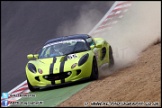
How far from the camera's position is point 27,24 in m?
24.4

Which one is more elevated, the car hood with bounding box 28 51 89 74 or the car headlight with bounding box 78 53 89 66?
the car headlight with bounding box 78 53 89 66

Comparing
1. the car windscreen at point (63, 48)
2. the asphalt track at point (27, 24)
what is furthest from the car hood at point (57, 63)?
the asphalt track at point (27, 24)

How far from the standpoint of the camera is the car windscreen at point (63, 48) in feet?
49.2

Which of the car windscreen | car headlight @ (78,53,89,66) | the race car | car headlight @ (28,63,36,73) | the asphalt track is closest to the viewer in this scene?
the race car

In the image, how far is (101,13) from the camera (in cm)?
2577

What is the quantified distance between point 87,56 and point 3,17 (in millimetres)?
11665

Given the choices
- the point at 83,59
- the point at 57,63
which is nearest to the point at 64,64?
the point at 57,63

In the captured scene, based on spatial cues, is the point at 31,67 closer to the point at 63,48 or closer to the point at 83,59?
the point at 63,48

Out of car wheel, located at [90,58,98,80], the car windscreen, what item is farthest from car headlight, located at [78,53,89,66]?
the car windscreen

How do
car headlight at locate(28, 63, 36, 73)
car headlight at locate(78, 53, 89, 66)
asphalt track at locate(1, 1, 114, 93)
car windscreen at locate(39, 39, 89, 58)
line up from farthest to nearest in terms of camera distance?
asphalt track at locate(1, 1, 114, 93) < car windscreen at locate(39, 39, 89, 58) < car headlight at locate(28, 63, 36, 73) < car headlight at locate(78, 53, 89, 66)

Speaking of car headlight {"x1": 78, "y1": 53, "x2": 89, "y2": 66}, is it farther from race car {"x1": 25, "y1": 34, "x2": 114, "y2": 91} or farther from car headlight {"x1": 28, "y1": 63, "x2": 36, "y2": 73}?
car headlight {"x1": 28, "y1": 63, "x2": 36, "y2": 73}

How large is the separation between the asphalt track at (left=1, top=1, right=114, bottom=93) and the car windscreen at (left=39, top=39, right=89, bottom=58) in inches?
93.2

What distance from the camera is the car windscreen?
15008 mm

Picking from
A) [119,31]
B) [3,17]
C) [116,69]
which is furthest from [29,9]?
[116,69]
